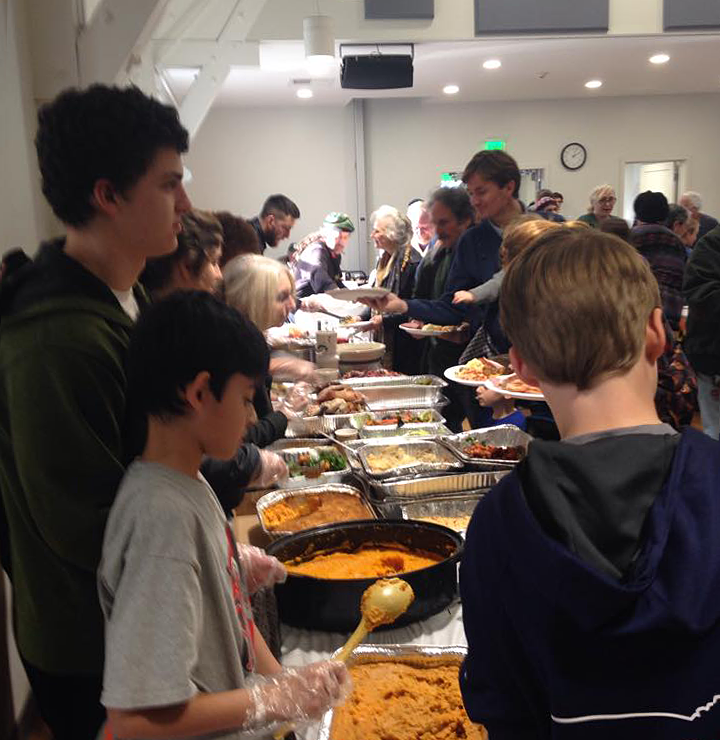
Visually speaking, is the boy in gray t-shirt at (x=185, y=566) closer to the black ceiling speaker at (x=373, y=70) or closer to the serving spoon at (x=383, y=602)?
the serving spoon at (x=383, y=602)

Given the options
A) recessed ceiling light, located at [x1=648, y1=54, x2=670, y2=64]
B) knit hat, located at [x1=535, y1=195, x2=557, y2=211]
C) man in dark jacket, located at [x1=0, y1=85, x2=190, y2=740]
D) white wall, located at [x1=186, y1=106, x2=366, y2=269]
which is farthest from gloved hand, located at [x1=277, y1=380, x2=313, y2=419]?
white wall, located at [x1=186, y1=106, x2=366, y2=269]

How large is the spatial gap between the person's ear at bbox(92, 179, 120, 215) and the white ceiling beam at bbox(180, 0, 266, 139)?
3.98 meters

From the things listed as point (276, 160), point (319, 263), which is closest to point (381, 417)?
point (319, 263)

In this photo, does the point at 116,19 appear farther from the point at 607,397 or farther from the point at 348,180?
the point at 348,180

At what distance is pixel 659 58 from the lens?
6984 millimetres

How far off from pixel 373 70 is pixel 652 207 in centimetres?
283

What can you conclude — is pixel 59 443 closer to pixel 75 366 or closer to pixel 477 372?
pixel 75 366

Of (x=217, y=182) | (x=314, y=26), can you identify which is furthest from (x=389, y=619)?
(x=217, y=182)

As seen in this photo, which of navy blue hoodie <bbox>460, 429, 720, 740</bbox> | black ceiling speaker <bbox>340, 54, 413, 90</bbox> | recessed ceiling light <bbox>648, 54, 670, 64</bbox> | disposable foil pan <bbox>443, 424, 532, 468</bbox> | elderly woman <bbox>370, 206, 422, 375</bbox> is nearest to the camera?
navy blue hoodie <bbox>460, 429, 720, 740</bbox>

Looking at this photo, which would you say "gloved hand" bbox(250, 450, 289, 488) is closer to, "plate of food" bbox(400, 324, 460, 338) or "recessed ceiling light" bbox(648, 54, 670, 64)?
"plate of food" bbox(400, 324, 460, 338)

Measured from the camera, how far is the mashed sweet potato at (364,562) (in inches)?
58.8

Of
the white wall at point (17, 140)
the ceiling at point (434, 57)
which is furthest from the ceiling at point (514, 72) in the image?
the white wall at point (17, 140)

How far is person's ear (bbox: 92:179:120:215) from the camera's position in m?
1.16

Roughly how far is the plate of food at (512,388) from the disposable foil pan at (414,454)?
330 millimetres
